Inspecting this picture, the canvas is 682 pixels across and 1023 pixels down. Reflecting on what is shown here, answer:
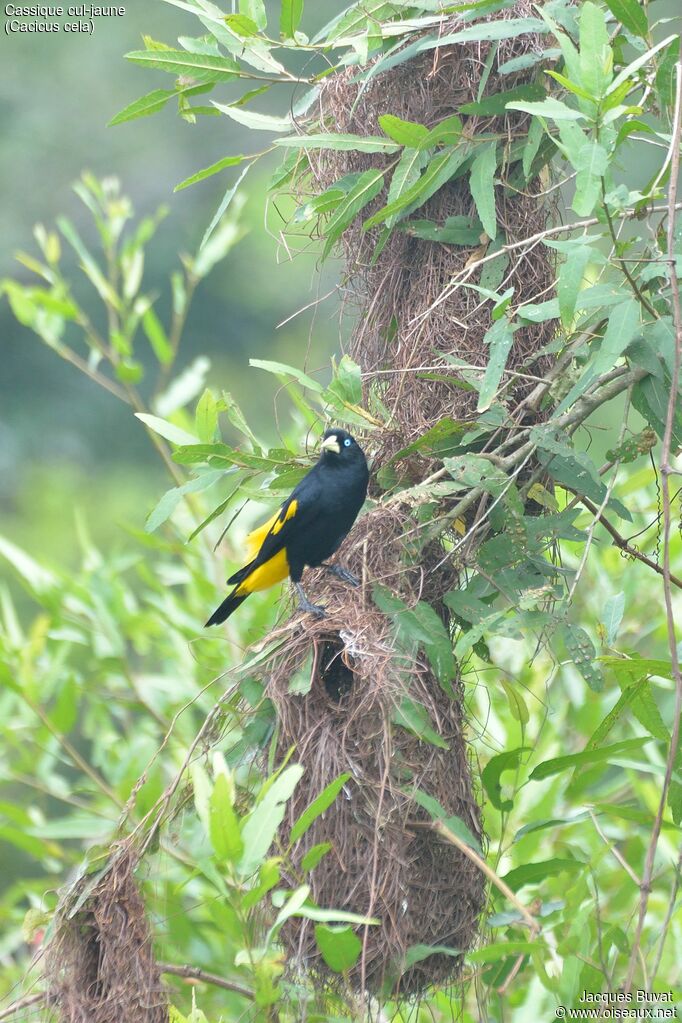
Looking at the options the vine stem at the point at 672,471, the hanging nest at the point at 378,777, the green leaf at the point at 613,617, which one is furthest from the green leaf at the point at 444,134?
the green leaf at the point at 613,617

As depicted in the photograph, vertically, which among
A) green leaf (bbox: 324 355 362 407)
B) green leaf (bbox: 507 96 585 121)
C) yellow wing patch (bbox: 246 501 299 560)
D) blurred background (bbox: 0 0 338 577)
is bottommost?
blurred background (bbox: 0 0 338 577)

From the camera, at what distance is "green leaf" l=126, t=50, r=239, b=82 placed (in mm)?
2246

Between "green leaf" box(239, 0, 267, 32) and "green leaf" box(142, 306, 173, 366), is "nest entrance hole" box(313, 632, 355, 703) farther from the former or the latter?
"green leaf" box(142, 306, 173, 366)

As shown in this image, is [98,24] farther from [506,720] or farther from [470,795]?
[470,795]

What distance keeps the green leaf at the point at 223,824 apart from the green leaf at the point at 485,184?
42.5 inches

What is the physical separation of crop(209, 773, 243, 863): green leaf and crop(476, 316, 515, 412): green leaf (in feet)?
2.44

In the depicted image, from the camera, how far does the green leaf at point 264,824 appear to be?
1.60m

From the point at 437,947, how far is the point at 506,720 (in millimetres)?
1378

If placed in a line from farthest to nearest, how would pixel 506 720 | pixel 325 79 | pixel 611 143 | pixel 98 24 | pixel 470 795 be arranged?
pixel 98 24 < pixel 506 720 < pixel 325 79 < pixel 470 795 < pixel 611 143

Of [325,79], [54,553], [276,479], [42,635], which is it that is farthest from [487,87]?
[54,553]

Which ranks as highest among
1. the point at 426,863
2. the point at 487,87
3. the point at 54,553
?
the point at 487,87

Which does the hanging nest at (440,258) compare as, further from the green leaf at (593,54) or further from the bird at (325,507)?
the green leaf at (593,54)

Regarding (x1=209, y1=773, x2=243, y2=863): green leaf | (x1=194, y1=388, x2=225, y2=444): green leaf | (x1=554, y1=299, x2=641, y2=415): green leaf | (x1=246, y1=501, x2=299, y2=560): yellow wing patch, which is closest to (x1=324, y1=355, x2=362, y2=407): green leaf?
(x1=194, y1=388, x2=225, y2=444): green leaf

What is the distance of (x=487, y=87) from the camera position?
2.29 meters
